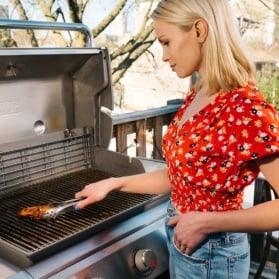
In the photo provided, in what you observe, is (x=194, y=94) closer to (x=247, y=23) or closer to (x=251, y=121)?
(x=251, y=121)

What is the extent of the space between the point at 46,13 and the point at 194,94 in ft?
12.4

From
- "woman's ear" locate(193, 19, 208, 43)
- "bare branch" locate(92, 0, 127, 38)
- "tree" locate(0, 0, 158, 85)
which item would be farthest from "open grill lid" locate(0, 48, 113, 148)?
"bare branch" locate(92, 0, 127, 38)

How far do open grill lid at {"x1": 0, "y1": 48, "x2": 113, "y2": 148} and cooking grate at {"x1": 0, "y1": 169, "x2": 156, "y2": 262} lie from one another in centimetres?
22

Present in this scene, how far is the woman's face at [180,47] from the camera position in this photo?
95 cm

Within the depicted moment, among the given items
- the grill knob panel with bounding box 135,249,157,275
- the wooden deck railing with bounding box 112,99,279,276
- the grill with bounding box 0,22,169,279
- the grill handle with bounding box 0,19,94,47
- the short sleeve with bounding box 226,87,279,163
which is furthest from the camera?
the wooden deck railing with bounding box 112,99,279,276

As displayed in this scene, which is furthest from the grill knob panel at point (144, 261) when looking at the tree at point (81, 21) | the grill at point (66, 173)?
the tree at point (81, 21)

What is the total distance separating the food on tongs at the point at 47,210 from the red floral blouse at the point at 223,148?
0.43 m

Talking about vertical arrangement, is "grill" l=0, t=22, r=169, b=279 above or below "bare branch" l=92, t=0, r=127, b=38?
below

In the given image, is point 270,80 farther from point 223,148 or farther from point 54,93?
point 223,148

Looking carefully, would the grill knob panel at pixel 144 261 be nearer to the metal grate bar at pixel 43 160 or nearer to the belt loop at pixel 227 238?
the belt loop at pixel 227 238

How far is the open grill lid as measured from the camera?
1389 millimetres

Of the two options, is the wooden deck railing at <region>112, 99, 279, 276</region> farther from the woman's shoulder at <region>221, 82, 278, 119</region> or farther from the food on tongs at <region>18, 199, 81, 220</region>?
the woman's shoulder at <region>221, 82, 278, 119</region>

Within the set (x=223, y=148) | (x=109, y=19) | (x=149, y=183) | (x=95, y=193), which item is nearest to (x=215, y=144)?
(x=223, y=148)

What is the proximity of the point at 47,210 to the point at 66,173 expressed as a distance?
429mm
